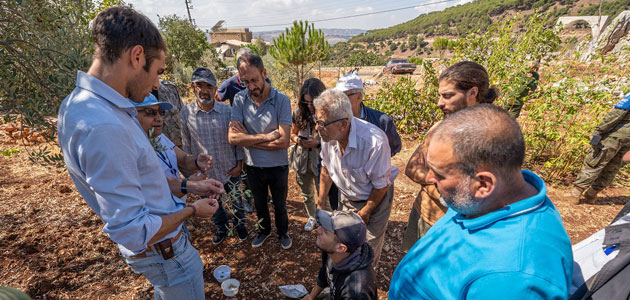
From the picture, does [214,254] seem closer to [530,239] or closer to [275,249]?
[275,249]

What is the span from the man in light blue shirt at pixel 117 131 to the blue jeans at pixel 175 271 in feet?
0.83

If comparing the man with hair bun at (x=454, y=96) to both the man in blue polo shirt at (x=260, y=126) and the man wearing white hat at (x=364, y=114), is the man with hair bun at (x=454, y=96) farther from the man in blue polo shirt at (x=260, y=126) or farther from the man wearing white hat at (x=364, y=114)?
the man in blue polo shirt at (x=260, y=126)

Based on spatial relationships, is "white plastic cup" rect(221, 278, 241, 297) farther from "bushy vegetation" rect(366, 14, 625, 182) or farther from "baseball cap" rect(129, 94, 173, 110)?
"bushy vegetation" rect(366, 14, 625, 182)

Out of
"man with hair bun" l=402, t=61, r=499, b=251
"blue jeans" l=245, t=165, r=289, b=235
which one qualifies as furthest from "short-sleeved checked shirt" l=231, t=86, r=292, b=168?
"man with hair bun" l=402, t=61, r=499, b=251

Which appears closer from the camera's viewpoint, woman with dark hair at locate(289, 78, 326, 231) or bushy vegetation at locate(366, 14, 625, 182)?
woman with dark hair at locate(289, 78, 326, 231)

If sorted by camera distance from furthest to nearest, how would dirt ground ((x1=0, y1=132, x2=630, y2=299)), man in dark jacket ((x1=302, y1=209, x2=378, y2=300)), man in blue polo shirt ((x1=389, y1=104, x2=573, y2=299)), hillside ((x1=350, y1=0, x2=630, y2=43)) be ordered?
1. hillside ((x1=350, y1=0, x2=630, y2=43))
2. dirt ground ((x1=0, y1=132, x2=630, y2=299))
3. man in dark jacket ((x1=302, y1=209, x2=378, y2=300))
4. man in blue polo shirt ((x1=389, y1=104, x2=573, y2=299))

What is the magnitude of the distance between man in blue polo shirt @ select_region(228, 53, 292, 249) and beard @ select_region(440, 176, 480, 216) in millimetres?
2008

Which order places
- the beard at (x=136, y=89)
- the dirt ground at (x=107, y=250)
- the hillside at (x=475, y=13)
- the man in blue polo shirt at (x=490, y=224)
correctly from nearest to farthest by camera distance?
the man in blue polo shirt at (x=490, y=224) < the beard at (x=136, y=89) < the dirt ground at (x=107, y=250) < the hillside at (x=475, y=13)

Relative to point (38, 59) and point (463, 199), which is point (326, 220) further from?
point (38, 59)

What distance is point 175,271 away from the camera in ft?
5.32

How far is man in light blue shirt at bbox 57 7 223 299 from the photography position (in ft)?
3.61

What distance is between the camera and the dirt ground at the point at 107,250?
285 centimetres

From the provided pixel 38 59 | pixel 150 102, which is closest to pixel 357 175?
pixel 150 102

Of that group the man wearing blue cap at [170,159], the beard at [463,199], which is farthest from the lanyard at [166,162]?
the beard at [463,199]
